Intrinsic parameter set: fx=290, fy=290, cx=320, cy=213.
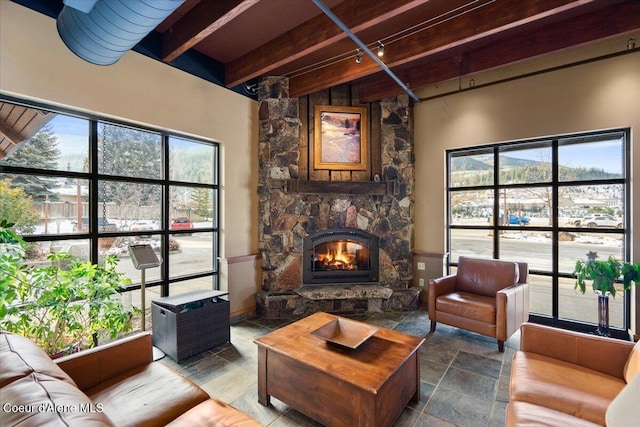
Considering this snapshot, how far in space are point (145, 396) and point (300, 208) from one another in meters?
3.05

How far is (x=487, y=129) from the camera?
411cm

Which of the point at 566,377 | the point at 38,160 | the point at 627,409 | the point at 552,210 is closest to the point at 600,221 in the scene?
the point at 552,210

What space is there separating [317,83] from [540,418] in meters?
3.95

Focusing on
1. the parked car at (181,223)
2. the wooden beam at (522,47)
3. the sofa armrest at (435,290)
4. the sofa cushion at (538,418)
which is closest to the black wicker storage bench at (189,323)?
the parked car at (181,223)

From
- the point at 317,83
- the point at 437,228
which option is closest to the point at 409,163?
the point at 437,228

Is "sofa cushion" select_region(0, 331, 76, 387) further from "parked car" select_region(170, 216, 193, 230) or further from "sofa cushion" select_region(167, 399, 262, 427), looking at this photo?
"parked car" select_region(170, 216, 193, 230)

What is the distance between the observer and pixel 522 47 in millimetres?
3387

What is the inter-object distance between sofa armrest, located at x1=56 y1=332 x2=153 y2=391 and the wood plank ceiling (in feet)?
8.88

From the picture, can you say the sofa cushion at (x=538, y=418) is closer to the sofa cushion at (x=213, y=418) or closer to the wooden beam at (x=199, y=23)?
the sofa cushion at (x=213, y=418)

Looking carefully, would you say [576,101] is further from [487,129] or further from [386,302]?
[386,302]

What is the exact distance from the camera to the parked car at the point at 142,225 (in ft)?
10.6

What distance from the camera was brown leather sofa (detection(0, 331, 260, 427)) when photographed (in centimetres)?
93

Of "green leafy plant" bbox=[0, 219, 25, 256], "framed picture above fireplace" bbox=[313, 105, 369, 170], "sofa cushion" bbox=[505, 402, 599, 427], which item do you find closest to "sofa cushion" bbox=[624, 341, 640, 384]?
"sofa cushion" bbox=[505, 402, 599, 427]

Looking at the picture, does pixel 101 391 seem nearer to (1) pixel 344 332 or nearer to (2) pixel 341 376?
(2) pixel 341 376
